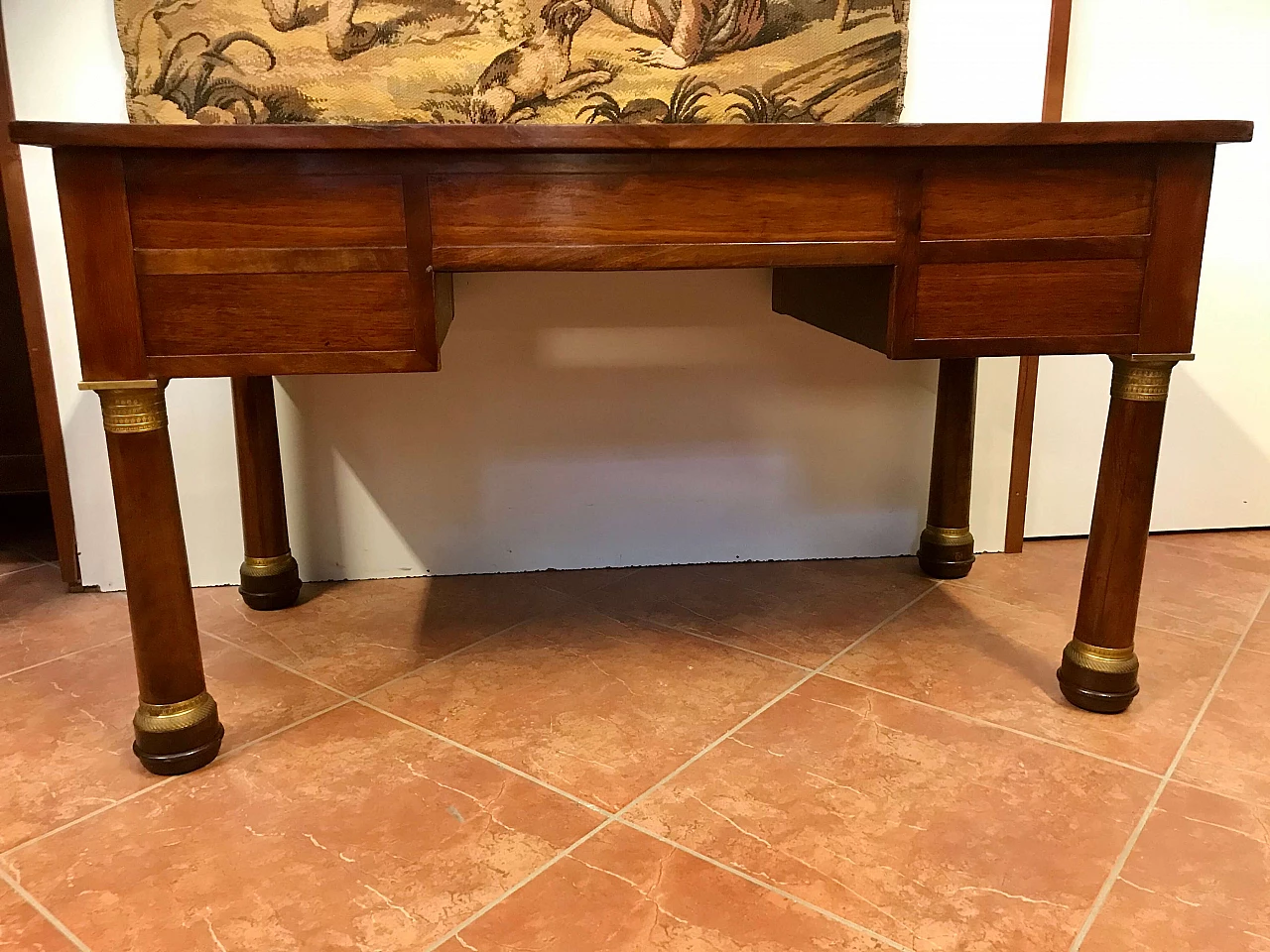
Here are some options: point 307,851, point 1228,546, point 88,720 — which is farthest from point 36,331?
point 1228,546

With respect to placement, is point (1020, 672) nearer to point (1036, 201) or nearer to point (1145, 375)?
point (1145, 375)

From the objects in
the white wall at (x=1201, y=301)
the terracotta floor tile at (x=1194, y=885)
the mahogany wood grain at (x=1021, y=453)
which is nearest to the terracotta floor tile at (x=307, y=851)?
the terracotta floor tile at (x=1194, y=885)

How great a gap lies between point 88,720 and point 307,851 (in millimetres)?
494

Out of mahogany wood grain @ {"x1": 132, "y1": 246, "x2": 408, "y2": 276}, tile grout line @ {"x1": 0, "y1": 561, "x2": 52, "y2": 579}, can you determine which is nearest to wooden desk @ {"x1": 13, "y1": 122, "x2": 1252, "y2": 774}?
mahogany wood grain @ {"x1": 132, "y1": 246, "x2": 408, "y2": 276}

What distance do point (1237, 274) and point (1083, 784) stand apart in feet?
4.22

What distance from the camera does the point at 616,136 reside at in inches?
42.1

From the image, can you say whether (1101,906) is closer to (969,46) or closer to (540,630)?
(540,630)

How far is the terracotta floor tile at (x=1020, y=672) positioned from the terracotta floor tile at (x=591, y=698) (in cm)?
18

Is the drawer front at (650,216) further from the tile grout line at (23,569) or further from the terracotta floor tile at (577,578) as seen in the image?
the tile grout line at (23,569)

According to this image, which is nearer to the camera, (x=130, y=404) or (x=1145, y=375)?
(x=130, y=404)

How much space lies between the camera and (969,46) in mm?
1733

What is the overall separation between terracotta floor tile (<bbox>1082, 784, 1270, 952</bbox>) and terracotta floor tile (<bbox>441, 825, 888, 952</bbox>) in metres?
0.26

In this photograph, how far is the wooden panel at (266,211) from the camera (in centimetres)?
106

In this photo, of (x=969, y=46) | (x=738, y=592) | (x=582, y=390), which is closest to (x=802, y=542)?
(x=738, y=592)
